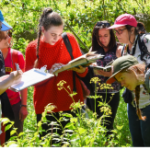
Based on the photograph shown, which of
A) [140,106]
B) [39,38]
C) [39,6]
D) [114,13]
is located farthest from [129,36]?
[39,6]

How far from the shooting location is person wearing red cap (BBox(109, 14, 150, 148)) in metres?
2.12

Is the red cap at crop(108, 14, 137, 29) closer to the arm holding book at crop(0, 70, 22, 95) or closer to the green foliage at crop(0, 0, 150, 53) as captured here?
the arm holding book at crop(0, 70, 22, 95)

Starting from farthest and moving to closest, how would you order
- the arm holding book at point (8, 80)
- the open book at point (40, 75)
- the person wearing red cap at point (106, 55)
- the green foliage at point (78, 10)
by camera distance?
the green foliage at point (78, 10) < the person wearing red cap at point (106, 55) < the open book at point (40, 75) < the arm holding book at point (8, 80)

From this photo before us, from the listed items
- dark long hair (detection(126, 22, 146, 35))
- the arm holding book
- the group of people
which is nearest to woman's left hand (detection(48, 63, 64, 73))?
the group of people

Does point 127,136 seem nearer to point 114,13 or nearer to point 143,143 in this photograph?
point 143,143

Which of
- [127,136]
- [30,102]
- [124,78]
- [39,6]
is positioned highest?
[39,6]

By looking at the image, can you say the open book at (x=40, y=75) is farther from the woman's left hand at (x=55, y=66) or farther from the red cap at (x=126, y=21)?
the red cap at (x=126, y=21)

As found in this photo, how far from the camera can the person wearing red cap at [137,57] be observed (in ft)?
6.94

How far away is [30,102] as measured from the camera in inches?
183

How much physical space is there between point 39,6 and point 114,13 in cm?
159

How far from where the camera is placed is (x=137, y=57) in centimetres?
214

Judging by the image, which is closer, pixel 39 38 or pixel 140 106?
pixel 140 106

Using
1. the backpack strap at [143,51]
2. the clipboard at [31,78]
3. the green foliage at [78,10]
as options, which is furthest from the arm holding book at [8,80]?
the green foliage at [78,10]

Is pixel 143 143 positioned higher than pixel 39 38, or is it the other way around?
pixel 39 38
